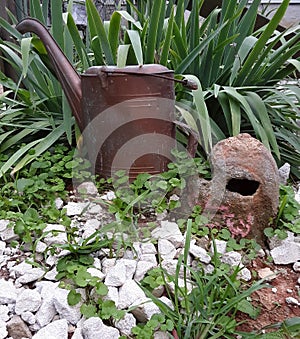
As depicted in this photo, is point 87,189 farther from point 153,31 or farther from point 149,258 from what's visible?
point 153,31

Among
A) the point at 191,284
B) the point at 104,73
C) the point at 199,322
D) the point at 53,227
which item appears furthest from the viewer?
the point at 104,73

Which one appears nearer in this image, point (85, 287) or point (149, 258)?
point (85, 287)

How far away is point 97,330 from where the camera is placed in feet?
3.28

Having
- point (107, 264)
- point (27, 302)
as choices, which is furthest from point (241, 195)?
point (27, 302)

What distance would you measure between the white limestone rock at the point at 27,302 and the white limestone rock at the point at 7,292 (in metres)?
0.02

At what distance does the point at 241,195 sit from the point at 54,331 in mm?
689

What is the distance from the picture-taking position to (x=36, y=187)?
58.7 inches

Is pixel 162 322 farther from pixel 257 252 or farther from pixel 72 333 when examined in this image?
pixel 257 252

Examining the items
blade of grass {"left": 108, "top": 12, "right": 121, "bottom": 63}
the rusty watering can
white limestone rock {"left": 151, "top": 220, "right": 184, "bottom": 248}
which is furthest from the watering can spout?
white limestone rock {"left": 151, "top": 220, "right": 184, "bottom": 248}

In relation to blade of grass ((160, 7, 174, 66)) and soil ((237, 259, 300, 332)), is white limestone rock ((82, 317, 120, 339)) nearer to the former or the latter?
soil ((237, 259, 300, 332))

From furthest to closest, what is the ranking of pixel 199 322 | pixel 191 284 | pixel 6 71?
1. pixel 6 71
2. pixel 191 284
3. pixel 199 322

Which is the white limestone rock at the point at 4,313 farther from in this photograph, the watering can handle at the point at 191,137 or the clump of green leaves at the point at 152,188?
the watering can handle at the point at 191,137

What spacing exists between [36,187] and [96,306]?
550mm

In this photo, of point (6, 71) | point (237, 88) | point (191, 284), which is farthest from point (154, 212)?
point (6, 71)
